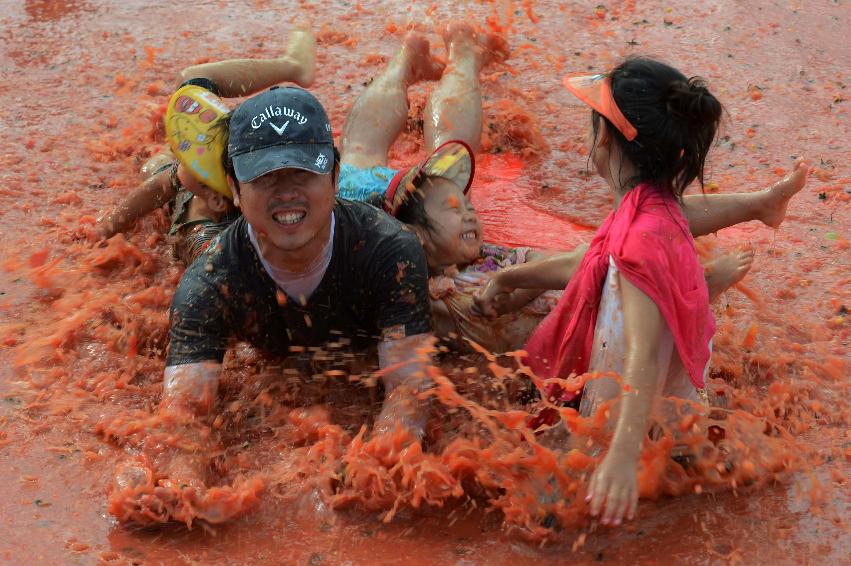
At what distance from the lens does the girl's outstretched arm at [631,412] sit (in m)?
2.57

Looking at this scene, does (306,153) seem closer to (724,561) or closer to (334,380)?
(334,380)

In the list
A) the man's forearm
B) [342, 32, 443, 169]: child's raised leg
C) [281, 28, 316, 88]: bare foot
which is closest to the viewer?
the man's forearm

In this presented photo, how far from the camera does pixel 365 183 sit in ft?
14.0

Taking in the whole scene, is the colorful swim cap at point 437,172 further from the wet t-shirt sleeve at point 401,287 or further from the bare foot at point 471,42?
the bare foot at point 471,42

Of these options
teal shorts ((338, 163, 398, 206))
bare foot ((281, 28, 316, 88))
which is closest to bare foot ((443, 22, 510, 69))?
bare foot ((281, 28, 316, 88))

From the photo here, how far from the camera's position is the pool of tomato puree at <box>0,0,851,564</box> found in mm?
2881

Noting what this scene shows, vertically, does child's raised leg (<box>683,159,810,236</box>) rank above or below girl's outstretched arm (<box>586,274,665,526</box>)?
above

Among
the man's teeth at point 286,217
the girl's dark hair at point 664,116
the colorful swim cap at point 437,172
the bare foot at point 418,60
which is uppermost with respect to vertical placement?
the girl's dark hair at point 664,116

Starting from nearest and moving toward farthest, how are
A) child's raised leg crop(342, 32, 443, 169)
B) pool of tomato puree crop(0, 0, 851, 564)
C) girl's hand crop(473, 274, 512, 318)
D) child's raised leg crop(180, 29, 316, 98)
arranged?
pool of tomato puree crop(0, 0, 851, 564) < girl's hand crop(473, 274, 512, 318) < child's raised leg crop(180, 29, 316, 98) < child's raised leg crop(342, 32, 443, 169)

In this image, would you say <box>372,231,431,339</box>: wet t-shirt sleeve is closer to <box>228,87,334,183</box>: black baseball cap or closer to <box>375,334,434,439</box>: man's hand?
<box>375,334,434,439</box>: man's hand

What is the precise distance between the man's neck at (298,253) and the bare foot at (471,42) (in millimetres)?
1951

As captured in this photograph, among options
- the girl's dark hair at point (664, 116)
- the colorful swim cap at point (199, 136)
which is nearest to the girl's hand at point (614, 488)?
the girl's dark hair at point (664, 116)

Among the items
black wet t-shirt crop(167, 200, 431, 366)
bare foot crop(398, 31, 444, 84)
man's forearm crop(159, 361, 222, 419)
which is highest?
bare foot crop(398, 31, 444, 84)

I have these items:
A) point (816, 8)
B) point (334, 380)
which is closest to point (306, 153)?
point (334, 380)
